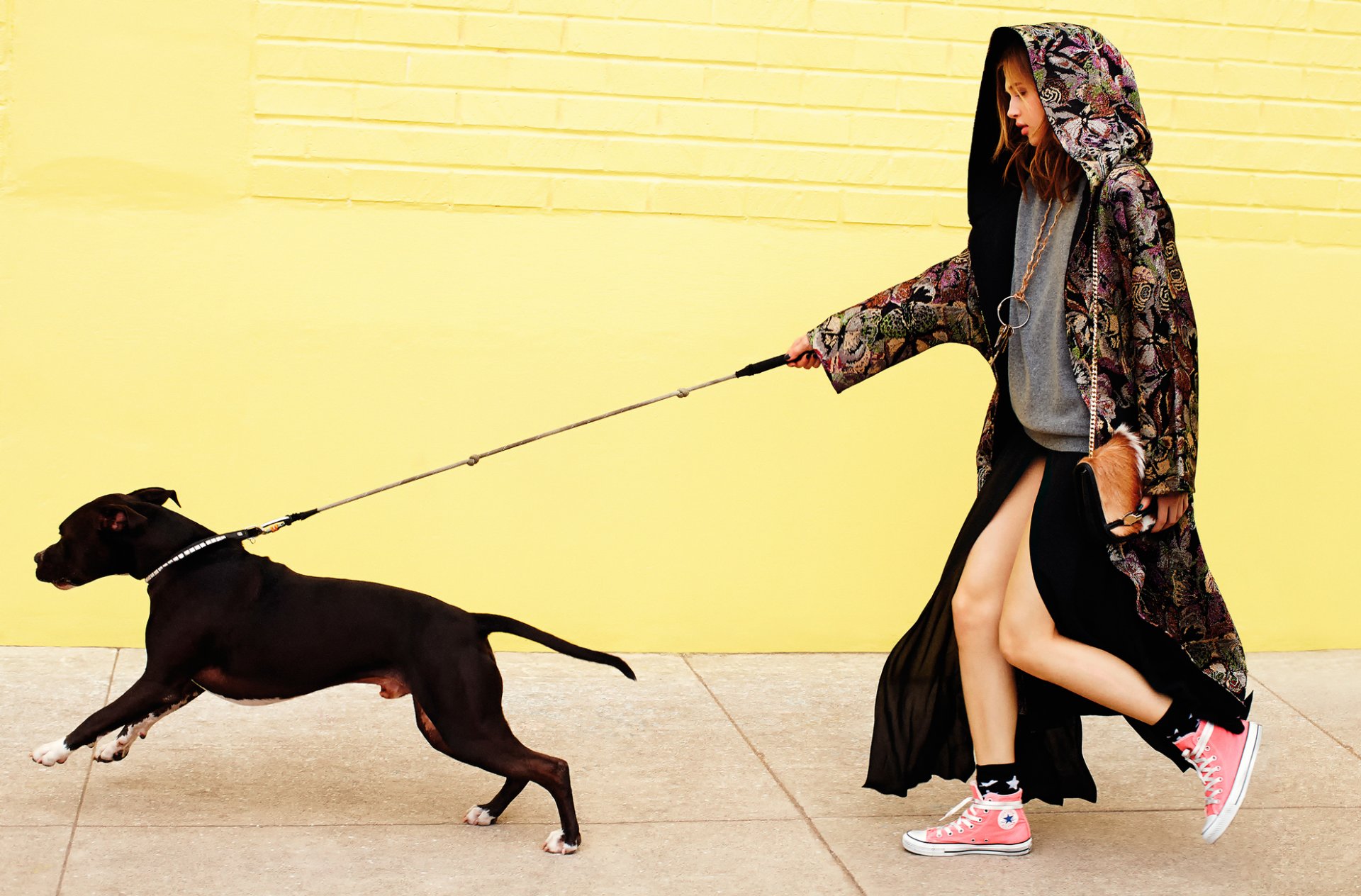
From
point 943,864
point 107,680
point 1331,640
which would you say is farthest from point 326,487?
point 1331,640

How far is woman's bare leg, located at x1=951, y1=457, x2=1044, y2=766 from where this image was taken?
12.6 ft

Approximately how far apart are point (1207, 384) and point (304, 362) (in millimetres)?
3395

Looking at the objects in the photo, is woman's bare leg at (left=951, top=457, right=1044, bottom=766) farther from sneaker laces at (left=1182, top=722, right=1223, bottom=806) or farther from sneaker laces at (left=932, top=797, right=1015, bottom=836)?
sneaker laces at (left=1182, top=722, right=1223, bottom=806)

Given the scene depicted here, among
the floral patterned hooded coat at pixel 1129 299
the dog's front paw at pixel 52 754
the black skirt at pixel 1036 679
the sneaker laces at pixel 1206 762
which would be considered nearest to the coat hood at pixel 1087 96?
the floral patterned hooded coat at pixel 1129 299

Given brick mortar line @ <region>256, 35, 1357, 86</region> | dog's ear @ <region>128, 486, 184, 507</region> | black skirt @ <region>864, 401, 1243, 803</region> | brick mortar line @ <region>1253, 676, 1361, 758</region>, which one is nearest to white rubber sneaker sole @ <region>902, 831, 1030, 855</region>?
black skirt @ <region>864, 401, 1243, 803</region>

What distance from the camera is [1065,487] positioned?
12.3 feet

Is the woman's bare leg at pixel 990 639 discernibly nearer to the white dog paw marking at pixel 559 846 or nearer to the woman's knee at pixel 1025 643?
the woman's knee at pixel 1025 643

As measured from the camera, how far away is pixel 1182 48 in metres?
5.70

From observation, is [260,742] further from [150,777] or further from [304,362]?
[304,362]

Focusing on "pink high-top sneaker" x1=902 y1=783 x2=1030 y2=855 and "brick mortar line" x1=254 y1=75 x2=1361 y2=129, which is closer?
"pink high-top sneaker" x1=902 y1=783 x2=1030 y2=855

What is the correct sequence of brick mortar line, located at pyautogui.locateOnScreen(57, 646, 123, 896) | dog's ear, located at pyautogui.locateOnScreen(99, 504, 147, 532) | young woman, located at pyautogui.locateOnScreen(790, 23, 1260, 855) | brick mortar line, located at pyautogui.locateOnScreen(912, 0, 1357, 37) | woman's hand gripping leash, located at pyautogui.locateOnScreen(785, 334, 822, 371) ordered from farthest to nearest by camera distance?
brick mortar line, located at pyautogui.locateOnScreen(912, 0, 1357, 37)
woman's hand gripping leash, located at pyautogui.locateOnScreen(785, 334, 822, 371)
dog's ear, located at pyautogui.locateOnScreen(99, 504, 147, 532)
young woman, located at pyautogui.locateOnScreen(790, 23, 1260, 855)
brick mortar line, located at pyautogui.locateOnScreen(57, 646, 123, 896)

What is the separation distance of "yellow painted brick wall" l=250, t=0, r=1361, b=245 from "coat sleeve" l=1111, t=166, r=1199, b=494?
2.09 meters

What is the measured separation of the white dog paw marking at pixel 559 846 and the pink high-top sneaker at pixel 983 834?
0.87 metres

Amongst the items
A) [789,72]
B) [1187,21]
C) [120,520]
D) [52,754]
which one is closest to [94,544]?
[120,520]
